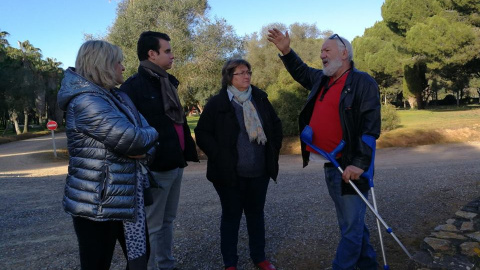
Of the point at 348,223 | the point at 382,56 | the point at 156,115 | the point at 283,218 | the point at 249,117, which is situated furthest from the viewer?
the point at 382,56

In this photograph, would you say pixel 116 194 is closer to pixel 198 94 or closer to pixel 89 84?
pixel 89 84

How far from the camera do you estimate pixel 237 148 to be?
3.28 meters

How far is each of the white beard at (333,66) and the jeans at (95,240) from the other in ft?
6.10

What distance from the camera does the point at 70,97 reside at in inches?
84.3

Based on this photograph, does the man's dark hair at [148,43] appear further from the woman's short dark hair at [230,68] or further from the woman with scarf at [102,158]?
the woman with scarf at [102,158]

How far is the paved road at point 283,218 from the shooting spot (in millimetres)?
3883

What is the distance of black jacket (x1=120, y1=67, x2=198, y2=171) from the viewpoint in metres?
2.97

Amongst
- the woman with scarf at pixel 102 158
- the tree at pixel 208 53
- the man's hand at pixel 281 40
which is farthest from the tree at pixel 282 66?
the woman with scarf at pixel 102 158

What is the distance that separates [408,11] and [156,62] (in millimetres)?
30951

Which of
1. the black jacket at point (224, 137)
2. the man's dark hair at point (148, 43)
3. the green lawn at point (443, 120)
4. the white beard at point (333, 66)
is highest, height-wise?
the man's dark hair at point (148, 43)

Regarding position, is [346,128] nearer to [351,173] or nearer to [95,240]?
[351,173]

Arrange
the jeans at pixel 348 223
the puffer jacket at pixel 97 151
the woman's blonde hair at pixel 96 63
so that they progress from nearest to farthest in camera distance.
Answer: the puffer jacket at pixel 97 151, the woman's blonde hair at pixel 96 63, the jeans at pixel 348 223

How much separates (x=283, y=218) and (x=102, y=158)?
135 inches

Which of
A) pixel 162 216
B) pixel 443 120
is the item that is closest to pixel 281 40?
pixel 162 216
